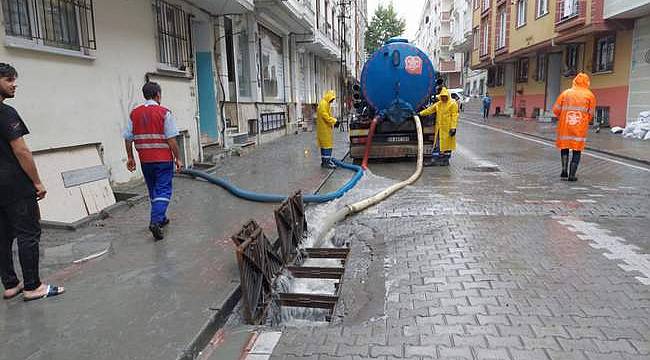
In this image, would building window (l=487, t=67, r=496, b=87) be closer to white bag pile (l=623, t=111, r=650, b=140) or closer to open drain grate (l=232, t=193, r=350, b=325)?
white bag pile (l=623, t=111, r=650, b=140)

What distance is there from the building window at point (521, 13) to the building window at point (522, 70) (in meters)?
3.45

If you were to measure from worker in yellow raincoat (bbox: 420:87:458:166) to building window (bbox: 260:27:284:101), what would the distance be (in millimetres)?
7653

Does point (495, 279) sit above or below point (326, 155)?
below

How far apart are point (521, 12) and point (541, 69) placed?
3.44 m

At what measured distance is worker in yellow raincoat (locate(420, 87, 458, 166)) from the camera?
34.0ft

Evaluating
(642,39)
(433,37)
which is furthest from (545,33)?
(433,37)

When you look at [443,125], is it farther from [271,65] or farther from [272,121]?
[271,65]

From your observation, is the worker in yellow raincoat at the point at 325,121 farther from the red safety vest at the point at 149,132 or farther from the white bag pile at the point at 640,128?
the white bag pile at the point at 640,128

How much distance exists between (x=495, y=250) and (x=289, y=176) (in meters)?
5.17

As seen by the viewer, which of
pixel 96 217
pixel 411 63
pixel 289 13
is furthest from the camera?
pixel 289 13

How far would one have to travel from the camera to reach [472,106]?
43500 millimetres

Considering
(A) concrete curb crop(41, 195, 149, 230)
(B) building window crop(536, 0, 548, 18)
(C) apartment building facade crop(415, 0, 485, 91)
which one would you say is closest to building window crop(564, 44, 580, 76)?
(B) building window crop(536, 0, 548, 18)

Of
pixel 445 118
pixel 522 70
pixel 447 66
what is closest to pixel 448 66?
pixel 447 66

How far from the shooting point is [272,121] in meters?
17.3
